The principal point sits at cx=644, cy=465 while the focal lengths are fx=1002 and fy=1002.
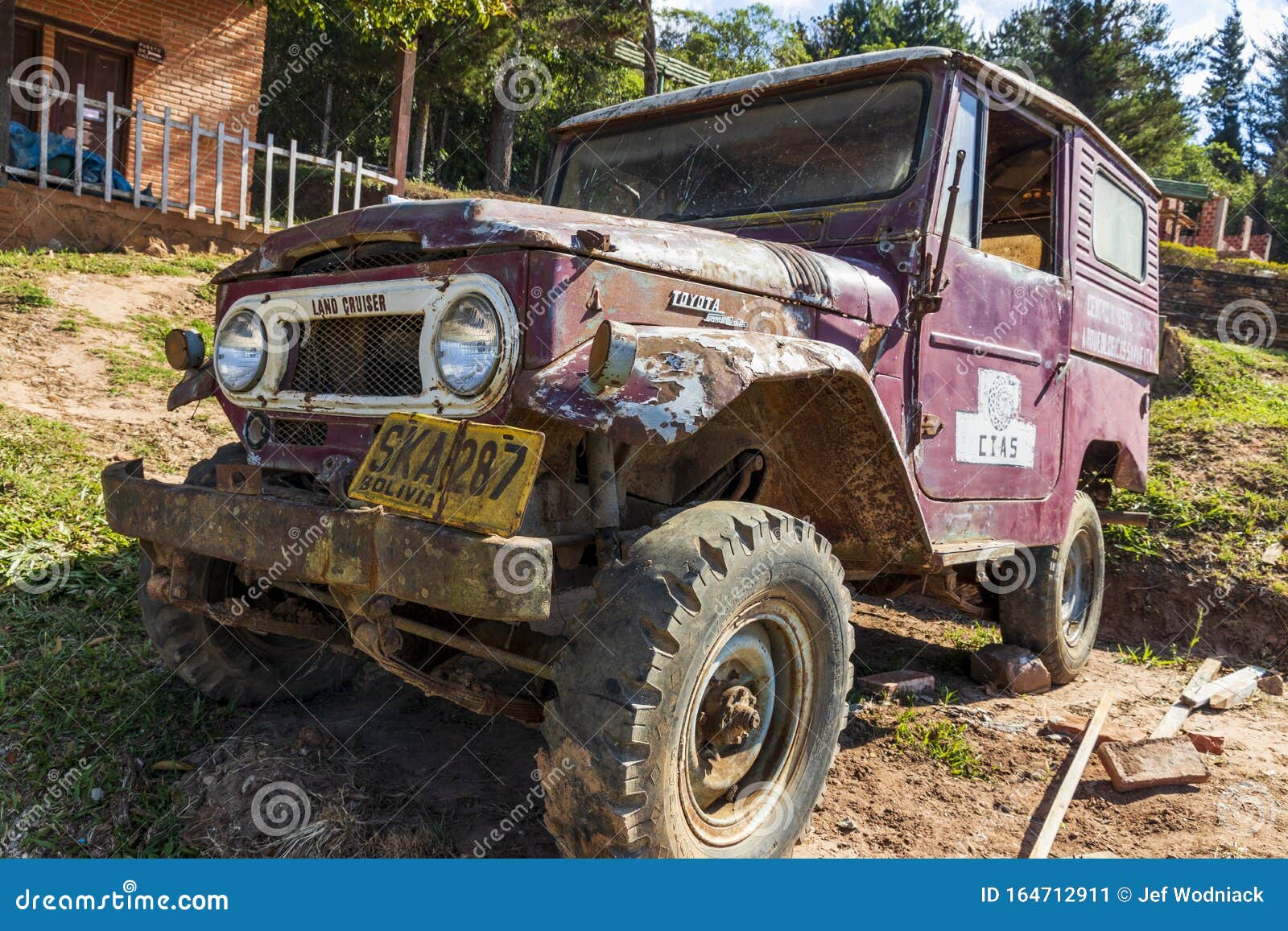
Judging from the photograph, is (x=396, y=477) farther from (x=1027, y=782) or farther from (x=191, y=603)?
(x=1027, y=782)

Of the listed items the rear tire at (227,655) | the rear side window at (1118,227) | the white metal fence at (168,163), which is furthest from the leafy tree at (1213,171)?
the rear tire at (227,655)

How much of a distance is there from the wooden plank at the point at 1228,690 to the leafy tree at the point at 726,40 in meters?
25.1

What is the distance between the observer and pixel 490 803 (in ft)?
10.3

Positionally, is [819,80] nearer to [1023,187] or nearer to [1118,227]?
[1023,187]

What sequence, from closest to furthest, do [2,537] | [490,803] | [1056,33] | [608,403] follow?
[608,403], [490,803], [2,537], [1056,33]

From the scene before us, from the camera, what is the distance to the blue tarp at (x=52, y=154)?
9.57 metres

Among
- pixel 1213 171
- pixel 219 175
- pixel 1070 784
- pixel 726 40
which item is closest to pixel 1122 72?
pixel 726 40

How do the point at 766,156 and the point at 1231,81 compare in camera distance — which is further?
the point at 1231,81

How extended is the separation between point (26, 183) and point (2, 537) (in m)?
6.61

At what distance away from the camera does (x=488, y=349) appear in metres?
2.37

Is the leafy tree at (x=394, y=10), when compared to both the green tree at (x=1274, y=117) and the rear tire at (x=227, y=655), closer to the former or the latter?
the rear tire at (x=227, y=655)

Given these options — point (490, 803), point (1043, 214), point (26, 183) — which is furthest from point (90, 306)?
point (1043, 214)

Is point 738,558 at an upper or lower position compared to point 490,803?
upper

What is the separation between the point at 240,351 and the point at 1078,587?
4.30 meters
